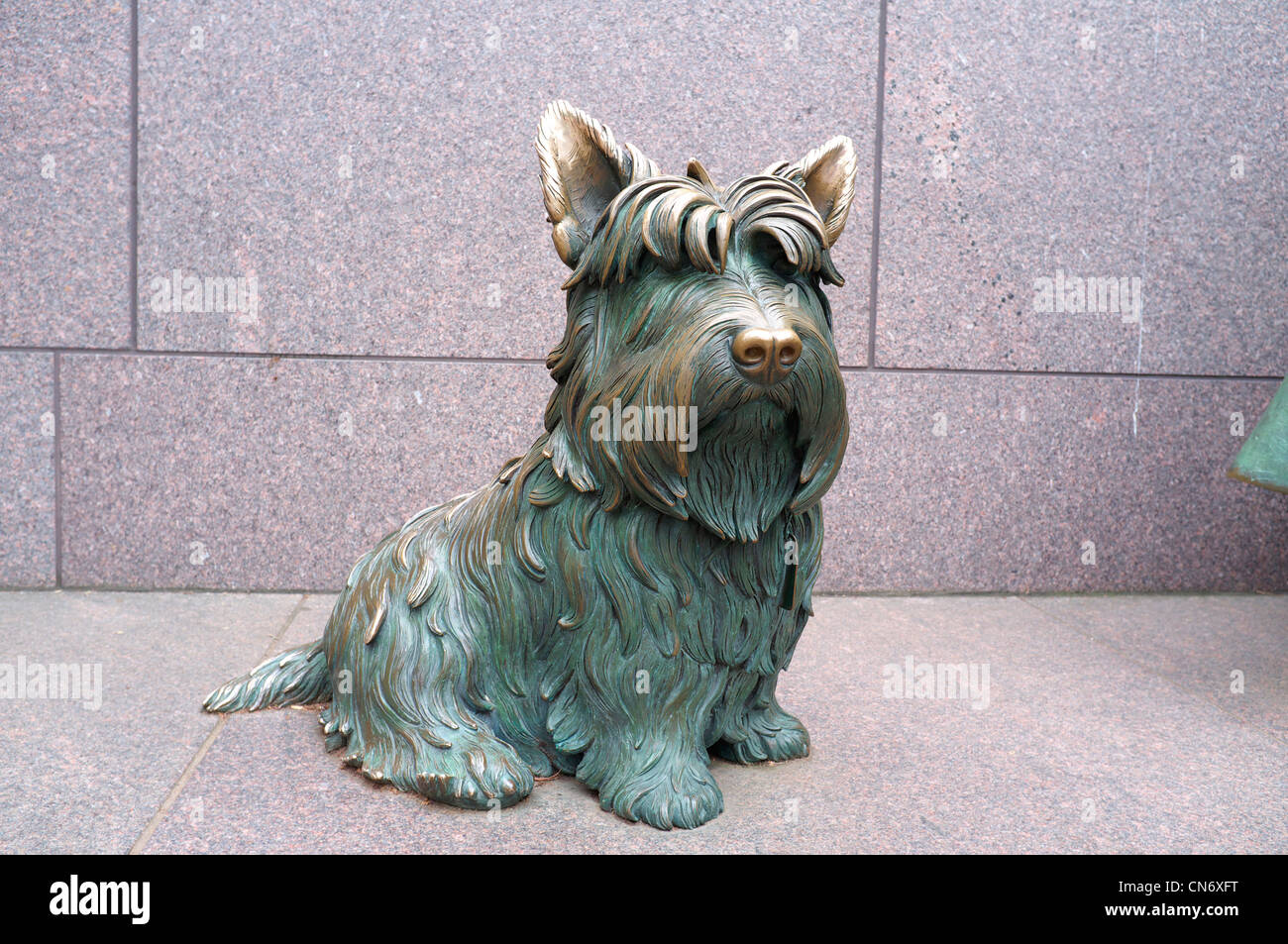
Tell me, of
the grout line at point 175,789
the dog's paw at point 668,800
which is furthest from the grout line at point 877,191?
the grout line at point 175,789

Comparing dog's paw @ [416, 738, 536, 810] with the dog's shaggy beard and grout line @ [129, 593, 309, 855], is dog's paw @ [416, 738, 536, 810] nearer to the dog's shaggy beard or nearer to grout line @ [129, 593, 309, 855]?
grout line @ [129, 593, 309, 855]

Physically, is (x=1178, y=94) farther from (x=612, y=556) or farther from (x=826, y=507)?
(x=612, y=556)

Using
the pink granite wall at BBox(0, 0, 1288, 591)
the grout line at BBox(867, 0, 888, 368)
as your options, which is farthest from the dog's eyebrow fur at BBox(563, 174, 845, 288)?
the grout line at BBox(867, 0, 888, 368)

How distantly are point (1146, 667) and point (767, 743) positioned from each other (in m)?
2.14

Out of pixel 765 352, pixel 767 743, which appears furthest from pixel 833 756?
pixel 765 352

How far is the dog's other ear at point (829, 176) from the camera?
9.65 ft

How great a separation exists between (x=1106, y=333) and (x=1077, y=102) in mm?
1242

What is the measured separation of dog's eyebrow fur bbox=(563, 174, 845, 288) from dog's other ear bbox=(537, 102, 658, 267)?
12 centimetres

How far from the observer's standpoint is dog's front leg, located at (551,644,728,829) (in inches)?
113

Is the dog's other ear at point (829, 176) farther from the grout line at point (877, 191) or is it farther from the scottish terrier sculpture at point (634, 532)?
the grout line at point (877, 191)

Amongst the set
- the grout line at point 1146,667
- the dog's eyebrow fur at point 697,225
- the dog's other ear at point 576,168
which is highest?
the dog's other ear at point 576,168

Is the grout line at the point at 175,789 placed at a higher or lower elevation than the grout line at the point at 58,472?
lower

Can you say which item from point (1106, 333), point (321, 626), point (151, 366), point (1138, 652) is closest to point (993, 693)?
point (1138, 652)

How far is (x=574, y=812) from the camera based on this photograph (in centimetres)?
294
